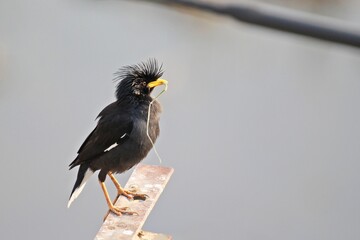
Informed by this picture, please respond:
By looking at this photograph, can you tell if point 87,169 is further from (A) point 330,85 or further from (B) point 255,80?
(A) point 330,85

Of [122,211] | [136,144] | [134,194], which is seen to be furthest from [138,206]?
[136,144]

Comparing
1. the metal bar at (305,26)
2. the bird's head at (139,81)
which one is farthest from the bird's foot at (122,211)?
the metal bar at (305,26)

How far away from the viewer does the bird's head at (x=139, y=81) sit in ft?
13.1

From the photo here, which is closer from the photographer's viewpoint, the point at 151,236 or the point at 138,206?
the point at 151,236

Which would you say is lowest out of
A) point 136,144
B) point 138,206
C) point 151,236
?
point 151,236

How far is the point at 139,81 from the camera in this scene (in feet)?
13.1

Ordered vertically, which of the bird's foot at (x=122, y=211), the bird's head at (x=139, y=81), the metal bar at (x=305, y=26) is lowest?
the metal bar at (x=305, y=26)

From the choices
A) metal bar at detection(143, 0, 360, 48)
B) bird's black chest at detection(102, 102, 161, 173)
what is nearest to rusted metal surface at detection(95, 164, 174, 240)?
bird's black chest at detection(102, 102, 161, 173)

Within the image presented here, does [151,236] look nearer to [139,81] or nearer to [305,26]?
[139,81]

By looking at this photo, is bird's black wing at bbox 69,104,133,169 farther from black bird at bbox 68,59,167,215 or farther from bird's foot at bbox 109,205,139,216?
bird's foot at bbox 109,205,139,216

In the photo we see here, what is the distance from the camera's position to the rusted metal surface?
270 centimetres

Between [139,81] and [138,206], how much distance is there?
1131 mm

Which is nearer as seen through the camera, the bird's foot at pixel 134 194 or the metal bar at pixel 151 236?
the metal bar at pixel 151 236

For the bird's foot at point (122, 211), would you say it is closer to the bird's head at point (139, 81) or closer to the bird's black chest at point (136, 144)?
the bird's black chest at point (136, 144)
